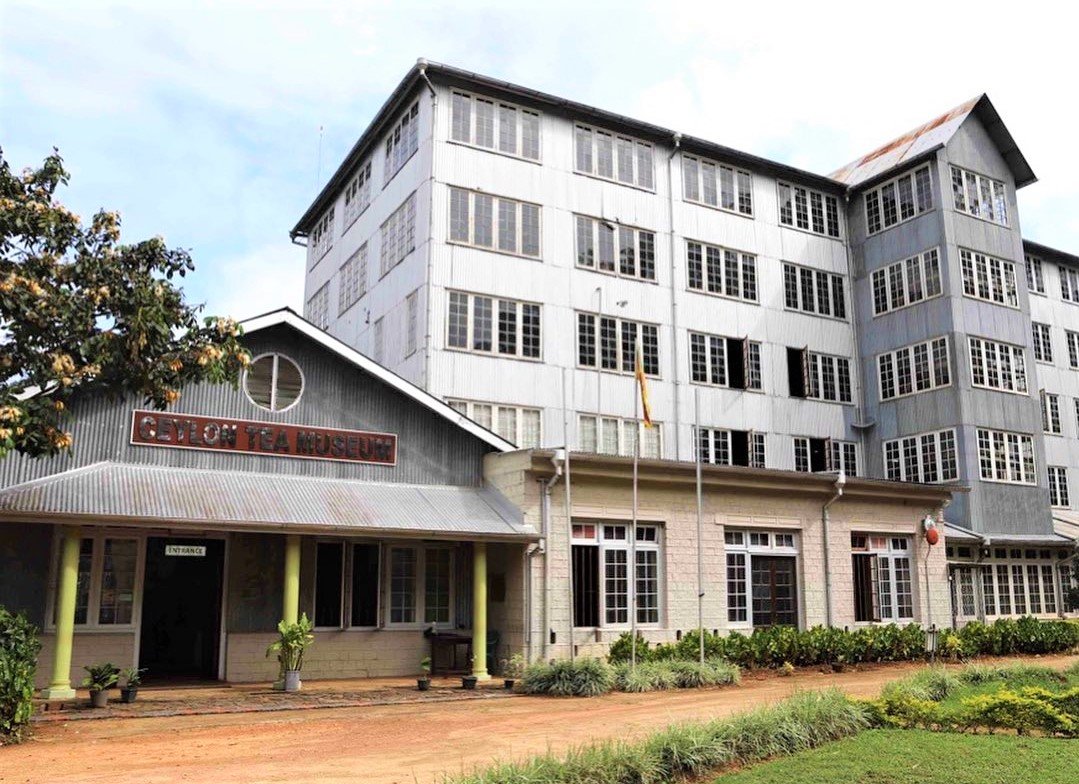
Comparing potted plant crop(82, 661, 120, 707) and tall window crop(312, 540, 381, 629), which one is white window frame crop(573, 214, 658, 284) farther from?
potted plant crop(82, 661, 120, 707)

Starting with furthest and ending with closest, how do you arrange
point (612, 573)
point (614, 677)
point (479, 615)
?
1. point (612, 573)
2. point (479, 615)
3. point (614, 677)

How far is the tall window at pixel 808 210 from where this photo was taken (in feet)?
116

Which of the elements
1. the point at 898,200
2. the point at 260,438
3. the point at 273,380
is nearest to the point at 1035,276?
the point at 898,200

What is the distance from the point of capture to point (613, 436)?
97.5 feet

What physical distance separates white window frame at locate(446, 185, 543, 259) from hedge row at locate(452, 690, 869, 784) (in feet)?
59.7

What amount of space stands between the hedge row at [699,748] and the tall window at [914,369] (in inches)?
894

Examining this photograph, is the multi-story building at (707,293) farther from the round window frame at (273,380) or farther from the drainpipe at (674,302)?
the round window frame at (273,380)

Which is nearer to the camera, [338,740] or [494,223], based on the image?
[338,740]

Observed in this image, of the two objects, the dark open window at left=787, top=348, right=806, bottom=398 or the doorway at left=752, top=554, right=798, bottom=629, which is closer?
the doorway at left=752, top=554, right=798, bottom=629

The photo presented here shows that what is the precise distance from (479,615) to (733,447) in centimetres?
1557

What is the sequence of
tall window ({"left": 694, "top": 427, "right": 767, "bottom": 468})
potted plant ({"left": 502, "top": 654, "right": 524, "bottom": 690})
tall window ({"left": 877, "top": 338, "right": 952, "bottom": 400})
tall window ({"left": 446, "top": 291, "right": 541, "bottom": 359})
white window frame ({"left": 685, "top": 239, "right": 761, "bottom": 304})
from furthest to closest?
tall window ({"left": 877, "top": 338, "right": 952, "bottom": 400}) → white window frame ({"left": 685, "top": 239, "right": 761, "bottom": 304}) → tall window ({"left": 694, "top": 427, "right": 767, "bottom": 468}) → tall window ({"left": 446, "top": 291, "right": 541, "bottom": 359}) → potted plant ({"left": 502, "top": 654, "right": 524, "bottom": 690})

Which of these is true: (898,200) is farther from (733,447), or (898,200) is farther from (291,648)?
(291,648)

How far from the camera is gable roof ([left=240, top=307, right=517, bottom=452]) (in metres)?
18.6

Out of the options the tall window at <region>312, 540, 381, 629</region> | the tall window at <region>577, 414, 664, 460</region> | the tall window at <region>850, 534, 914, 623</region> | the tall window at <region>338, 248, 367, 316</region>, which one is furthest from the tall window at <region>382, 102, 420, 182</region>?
the tall window at <region>850, 534, 914, 623</region>
